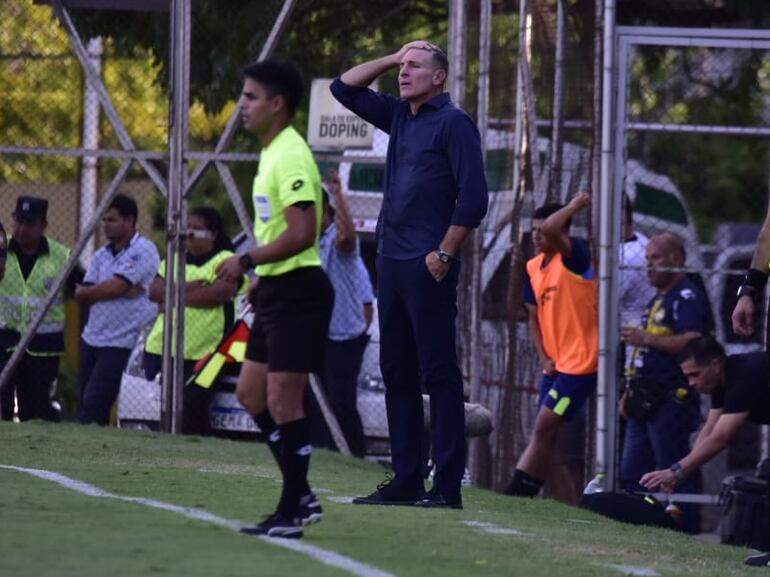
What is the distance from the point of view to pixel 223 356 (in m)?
14.0

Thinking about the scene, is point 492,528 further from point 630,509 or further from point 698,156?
point 698,156

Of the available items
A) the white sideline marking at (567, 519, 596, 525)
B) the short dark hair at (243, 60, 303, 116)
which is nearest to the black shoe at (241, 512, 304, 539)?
the short dark hair at (243, 60, 303, 116)

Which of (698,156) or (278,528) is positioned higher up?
(698,156)

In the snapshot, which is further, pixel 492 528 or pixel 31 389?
pixel 31 389

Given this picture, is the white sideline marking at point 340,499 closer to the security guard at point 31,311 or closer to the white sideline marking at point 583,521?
the white sideline marking at point 583,521

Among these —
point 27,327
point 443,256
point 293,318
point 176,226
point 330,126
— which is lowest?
point 27,327

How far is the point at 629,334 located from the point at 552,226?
968 millimetres

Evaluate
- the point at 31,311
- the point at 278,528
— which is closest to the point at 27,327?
the point at 31,311

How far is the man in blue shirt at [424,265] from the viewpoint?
9.03 m

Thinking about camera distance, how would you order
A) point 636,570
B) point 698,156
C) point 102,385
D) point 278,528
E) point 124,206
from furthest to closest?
1. point 698,156
2. point 124,206
3. point 102,385
4. point 278,528
5. point 636,570

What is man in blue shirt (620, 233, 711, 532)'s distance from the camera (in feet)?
41.2

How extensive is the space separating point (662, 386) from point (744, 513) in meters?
1.89

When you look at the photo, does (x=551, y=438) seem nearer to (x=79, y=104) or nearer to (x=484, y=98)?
(x=484, y=98)

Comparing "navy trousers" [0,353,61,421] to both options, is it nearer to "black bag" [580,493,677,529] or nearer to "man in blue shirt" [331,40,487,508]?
"black bag" [580,493,677,529]
